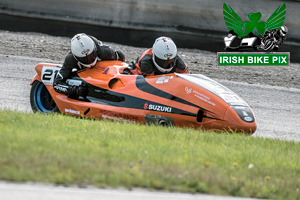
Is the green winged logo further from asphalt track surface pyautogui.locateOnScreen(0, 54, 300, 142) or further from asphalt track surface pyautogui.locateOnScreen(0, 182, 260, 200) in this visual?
asphalt track surface pyautogui.locateOnScreen(0, 182, 260, 200)

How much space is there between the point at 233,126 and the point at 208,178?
232 centimetres

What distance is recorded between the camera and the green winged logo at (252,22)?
12.9 meters

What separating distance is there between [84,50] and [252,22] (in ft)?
21.1

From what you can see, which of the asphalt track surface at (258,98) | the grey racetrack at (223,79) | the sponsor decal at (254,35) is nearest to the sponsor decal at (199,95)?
the asphalt track surface at (258,98)

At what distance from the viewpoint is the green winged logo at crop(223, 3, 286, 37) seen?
1285cm

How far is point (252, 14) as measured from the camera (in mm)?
12945

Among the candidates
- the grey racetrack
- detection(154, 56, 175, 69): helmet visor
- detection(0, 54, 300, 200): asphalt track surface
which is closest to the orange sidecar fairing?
detection(154, 56, 175, 69): helmet visor

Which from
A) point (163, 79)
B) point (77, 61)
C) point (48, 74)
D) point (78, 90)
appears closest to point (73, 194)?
point (163, 79)

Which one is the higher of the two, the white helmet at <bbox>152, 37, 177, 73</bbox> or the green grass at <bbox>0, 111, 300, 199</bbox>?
the white helmet at <bbox>152, 37, 177, 73</bbox>

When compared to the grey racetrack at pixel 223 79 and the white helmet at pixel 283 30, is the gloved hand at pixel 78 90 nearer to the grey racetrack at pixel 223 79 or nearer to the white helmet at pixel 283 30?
the grey racetrack at pixel 223 79

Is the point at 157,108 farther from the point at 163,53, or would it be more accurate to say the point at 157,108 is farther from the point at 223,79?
the point at 223,79

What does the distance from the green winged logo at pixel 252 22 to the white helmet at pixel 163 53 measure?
5.77 meters

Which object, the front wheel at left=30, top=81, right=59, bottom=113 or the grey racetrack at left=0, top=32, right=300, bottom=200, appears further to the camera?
the grey racetrack at left=0, top=32, right=300, bottom=200

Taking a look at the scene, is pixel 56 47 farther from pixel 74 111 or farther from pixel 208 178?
pixel 208 178
